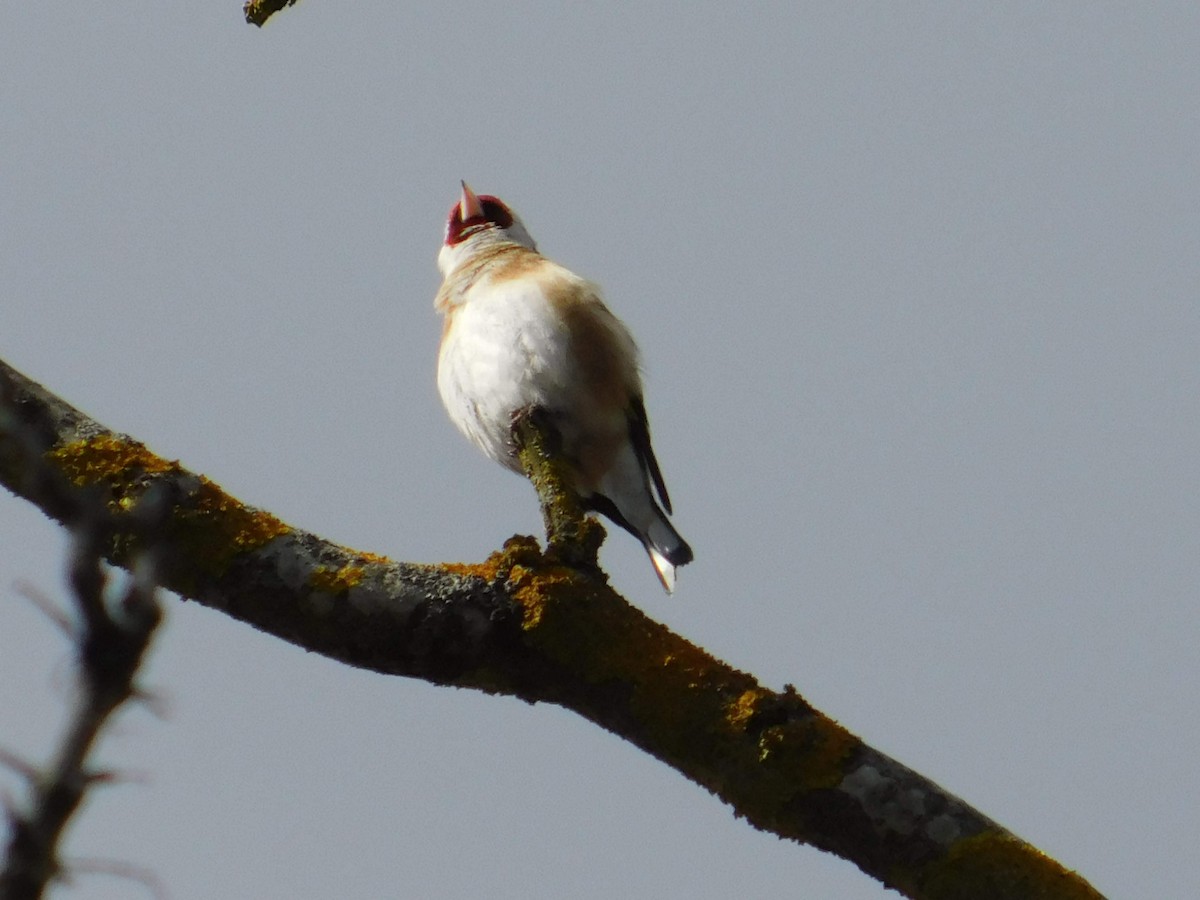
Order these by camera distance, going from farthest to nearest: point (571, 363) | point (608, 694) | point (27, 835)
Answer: point (571, 363) < point (608, 694) < point (27, 835)

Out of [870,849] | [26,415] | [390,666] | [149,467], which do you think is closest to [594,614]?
[390,666]

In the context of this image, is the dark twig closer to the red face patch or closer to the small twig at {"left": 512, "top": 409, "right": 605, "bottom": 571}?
the small twig at {"left": 512, "top": 409, "right": 605, "bottom": 571}

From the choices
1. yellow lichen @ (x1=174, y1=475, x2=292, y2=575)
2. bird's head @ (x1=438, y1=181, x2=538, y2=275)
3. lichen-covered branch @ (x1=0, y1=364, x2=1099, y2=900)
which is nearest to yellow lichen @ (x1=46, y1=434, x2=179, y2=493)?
lichen-covered branch @ (x1=0, y1=364, x2=1099, y2=900)

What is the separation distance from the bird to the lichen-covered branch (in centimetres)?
223

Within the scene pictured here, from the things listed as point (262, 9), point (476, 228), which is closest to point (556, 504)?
point (262, 9)

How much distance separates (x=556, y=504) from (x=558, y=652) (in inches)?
30.5

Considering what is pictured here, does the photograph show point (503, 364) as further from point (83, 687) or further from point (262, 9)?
point (83, 687)

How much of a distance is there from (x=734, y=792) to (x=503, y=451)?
2952mm

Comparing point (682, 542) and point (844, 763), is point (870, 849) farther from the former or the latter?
point (682, 542)

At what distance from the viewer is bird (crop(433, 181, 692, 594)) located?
532 centimetres

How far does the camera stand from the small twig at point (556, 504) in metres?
3.10

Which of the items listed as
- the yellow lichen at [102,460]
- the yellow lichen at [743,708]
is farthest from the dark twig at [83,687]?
the yellow lichen at [102,460]

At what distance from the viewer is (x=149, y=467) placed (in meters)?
2.99

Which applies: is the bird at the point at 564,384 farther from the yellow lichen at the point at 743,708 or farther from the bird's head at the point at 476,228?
the yellow lichen at the point at 743,708
